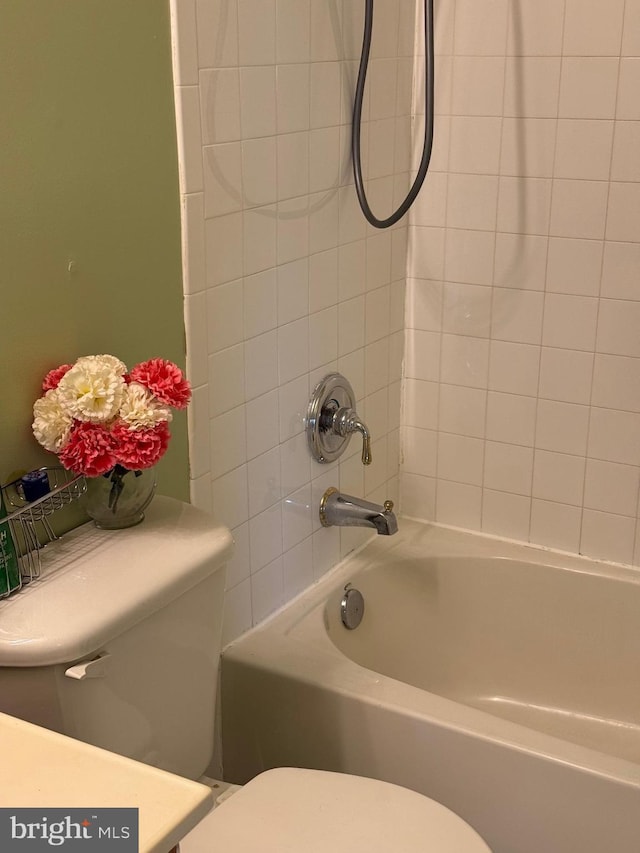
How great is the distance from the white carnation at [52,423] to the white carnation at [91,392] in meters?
0.02

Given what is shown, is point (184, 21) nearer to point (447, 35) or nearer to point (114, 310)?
point (114, 310)

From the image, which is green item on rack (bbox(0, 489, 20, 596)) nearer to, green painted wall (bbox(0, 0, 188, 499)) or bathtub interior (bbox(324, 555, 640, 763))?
green painted wall (bbox(0, 0, 188, 499))

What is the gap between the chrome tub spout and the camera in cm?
213

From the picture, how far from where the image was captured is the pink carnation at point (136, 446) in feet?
4.52

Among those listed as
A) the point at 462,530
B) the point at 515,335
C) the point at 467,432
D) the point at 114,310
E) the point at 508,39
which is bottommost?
the point at 462,530

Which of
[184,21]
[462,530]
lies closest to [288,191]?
[184,21]

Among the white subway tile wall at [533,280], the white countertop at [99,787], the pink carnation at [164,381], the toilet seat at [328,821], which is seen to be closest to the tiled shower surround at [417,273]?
the white subway tile wall at [533,280]

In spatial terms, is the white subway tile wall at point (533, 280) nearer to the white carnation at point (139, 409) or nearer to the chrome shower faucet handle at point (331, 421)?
the chrome shower faucet handle at point (331, 421)

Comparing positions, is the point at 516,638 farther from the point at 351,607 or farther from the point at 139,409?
the point at 139,409

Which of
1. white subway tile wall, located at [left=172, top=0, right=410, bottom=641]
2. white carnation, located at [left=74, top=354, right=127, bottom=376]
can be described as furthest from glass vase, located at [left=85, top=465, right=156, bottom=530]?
white subway tile wall, located at [left=172, top=0, right=410, bottom=641]

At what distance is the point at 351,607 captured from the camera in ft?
7.10

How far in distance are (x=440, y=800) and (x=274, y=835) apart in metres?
0.49

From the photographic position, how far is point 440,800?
70.8 inches

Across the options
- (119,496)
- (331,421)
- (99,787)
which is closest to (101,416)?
(119,496)
